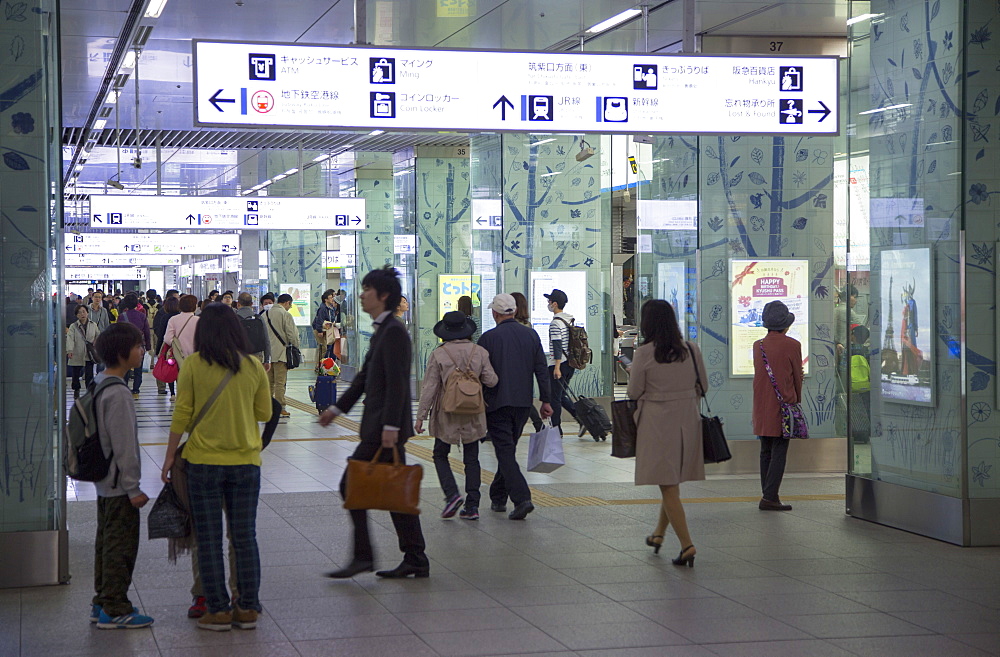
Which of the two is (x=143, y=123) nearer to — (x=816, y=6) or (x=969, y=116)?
(x=816, y=6)

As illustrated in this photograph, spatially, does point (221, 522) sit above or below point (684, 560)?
above

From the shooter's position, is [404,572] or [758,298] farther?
[758,298]

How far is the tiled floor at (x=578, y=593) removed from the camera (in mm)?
4473

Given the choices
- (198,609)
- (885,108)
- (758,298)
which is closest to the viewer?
(198,609)

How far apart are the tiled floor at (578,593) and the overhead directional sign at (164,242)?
704 inches

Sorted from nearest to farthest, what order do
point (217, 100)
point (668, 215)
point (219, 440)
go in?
point (219, 440), point (217, 100), point (668, 215)

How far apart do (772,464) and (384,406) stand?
3.40 metres

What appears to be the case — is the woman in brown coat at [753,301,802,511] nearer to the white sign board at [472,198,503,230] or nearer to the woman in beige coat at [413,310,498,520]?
the woman in beige coat at [413,310,498,520]

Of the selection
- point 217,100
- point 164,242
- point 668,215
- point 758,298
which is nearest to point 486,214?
point 668,215

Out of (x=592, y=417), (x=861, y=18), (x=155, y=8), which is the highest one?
(x=155, y=8)

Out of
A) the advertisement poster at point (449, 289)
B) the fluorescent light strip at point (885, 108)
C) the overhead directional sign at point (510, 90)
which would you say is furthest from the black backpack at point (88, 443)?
the advertisement poster at point (449, 289)

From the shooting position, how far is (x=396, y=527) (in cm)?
550

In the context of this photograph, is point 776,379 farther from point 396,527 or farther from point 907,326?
point 396,527

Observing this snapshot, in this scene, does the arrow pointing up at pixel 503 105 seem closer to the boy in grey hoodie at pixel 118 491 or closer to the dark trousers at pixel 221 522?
the boy in grey hoodie at pixel 118 491
